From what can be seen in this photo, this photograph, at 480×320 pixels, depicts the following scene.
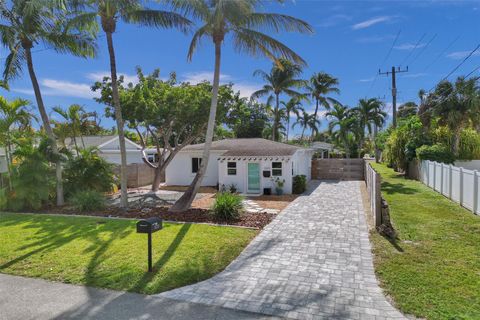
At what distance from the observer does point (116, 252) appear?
7141 millimetres

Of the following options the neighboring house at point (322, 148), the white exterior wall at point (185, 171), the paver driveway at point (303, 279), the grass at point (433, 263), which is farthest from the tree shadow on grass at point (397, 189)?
the neighboring house at point (322, 148)

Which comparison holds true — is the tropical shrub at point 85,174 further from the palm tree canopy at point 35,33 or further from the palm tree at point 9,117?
the palm tree canopy at point 35,33

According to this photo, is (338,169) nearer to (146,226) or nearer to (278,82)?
(278,82)

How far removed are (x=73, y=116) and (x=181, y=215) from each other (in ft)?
28.1

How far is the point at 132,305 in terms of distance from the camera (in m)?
4.79

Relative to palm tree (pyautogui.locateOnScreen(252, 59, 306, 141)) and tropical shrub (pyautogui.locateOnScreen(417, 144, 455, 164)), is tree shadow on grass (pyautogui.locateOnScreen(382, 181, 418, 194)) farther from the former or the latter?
palm tree (pyautogui.locateOnScreen(252, 59, 306, 141))

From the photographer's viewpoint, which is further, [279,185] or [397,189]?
[397,189]

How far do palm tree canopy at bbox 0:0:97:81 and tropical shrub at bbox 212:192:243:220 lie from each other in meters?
8.14

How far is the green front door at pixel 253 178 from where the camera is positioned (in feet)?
57.4

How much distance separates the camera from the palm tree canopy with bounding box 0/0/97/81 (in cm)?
1130

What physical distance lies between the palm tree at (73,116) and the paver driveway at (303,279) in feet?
38.3

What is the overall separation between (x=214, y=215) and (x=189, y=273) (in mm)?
4508

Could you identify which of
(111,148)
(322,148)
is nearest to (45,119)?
(111,148)

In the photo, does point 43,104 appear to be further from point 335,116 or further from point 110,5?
point 335,116
